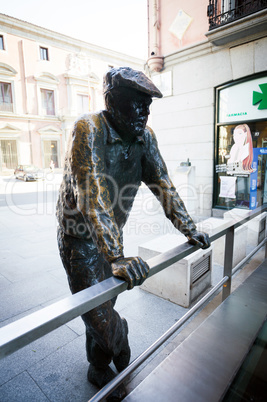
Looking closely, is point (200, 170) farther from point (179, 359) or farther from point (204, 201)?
point (179, 359)

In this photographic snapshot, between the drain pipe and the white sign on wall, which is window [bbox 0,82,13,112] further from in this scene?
the white sign on wall

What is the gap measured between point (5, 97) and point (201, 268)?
29360 millimetres

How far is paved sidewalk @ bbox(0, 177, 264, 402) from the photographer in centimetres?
205

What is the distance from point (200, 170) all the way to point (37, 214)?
5.65m

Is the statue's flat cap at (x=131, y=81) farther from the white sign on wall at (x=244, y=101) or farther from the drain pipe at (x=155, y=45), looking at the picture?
the drain pipe at (x=155, y=45)

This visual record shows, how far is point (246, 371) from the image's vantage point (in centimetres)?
168

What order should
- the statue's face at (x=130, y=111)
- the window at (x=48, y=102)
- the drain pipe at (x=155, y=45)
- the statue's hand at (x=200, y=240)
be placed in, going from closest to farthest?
the statue's face at (x=130, y=111) → the statue's hand at (x=200, y=240) → the drain pipe at (x=155, y=45) → the window at (x=48, y=102)

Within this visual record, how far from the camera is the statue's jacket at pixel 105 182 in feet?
4.49

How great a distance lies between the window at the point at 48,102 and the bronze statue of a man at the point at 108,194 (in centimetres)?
2982

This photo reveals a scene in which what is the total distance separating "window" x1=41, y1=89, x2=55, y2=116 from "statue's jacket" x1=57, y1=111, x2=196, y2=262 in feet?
97.7

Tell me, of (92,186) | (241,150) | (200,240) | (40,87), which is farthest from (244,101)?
(40,87)

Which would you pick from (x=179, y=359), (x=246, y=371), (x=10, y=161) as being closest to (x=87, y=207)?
(x=179, y=359)

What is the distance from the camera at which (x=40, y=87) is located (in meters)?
27.8

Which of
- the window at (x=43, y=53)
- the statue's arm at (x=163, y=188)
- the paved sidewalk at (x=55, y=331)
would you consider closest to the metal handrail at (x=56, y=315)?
the statue's arm at (x=163, y=188)
